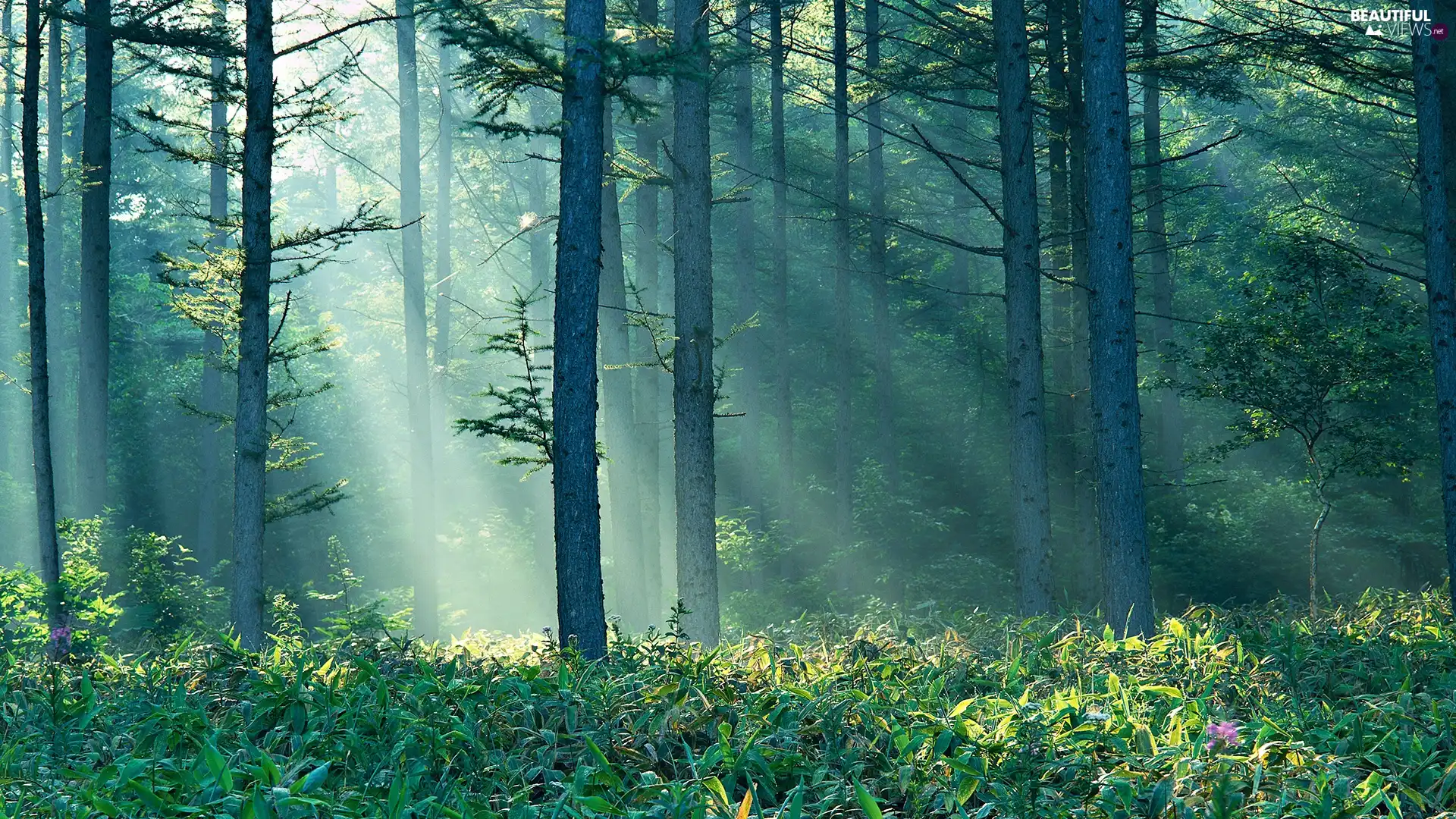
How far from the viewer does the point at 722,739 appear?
441 centimetres

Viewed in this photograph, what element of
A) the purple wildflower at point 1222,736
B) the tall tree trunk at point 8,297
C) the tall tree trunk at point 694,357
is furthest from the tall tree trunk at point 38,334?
the tall tree trunk at point 8,297

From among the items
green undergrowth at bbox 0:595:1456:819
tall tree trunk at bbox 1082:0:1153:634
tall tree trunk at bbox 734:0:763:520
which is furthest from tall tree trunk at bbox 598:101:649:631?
green undergrowth at bbox 0:595:1456:819

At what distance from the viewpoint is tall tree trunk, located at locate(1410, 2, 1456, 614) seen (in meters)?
10.2

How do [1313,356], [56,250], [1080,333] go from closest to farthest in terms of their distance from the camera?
[1313,356], [1080,333], [56,250]

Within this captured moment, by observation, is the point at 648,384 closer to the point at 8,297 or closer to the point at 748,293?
the point at 748,293

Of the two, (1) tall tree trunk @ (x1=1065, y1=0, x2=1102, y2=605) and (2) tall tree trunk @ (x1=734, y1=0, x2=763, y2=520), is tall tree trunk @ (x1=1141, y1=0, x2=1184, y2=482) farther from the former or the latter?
Answer: (2) tall tree trunk @ (x1=734, y1=0, x2=763, y2=520)

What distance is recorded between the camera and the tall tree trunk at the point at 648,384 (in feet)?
50.1

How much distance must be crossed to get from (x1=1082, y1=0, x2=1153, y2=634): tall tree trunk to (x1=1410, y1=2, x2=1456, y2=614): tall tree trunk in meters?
3.44

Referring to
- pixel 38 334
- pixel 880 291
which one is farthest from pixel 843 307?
pixel 38 334

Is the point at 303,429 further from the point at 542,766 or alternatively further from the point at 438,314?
the point at 542,766

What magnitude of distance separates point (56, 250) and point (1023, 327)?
84.5 feet

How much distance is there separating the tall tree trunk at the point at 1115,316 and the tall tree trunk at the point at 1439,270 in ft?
11.3

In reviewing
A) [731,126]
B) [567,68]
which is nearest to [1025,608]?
[567,68]

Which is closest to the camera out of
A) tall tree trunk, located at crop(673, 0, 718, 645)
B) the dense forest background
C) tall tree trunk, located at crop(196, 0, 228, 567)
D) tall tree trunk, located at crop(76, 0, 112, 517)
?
tall tree trunk, located at crop(673, 0, 718, 645)
